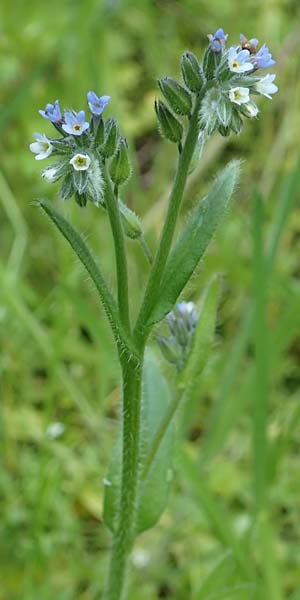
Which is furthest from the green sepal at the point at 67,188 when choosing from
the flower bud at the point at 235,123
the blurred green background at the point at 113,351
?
the blurred green background at the point at 113,351

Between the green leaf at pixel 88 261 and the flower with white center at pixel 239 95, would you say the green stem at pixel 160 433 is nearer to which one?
the green leaf at pixel 88 261

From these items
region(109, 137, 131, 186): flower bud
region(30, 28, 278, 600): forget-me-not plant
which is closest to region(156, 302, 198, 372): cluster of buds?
region(30, 28, 278, 600): forget-me-not plant

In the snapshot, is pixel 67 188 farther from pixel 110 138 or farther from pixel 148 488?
pixel 148 488

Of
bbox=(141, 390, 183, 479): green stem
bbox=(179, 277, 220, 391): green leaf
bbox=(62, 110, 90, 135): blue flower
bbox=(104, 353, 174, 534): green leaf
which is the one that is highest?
bbox=(62, 110, 90, 135): blue flower

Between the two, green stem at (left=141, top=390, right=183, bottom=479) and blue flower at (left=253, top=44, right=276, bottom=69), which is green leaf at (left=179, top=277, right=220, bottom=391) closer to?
green stem at (left=141, top=390, right=183, bottom=479)

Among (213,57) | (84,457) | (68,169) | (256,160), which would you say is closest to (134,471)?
(68,169)

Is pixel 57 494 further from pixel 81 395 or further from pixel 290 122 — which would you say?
pixel 290 122

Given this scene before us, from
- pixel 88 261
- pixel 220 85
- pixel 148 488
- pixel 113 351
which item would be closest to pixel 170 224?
pixel 88 261
